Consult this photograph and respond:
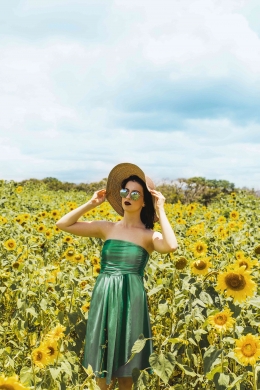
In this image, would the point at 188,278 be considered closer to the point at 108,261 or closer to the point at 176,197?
the point at 108,261

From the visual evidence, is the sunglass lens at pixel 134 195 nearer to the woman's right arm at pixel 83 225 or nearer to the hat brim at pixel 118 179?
the hat brim at pixel 118 179

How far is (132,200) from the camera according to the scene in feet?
9.02

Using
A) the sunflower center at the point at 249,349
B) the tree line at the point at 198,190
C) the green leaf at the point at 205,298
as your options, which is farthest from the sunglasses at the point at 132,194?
the tree line at the point at 198,190

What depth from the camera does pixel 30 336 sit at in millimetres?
3135

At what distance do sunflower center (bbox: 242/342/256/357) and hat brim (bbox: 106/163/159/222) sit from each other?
116 cm

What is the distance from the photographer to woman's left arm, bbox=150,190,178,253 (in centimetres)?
254

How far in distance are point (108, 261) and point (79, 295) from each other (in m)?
0.80

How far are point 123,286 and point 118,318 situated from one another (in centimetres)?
17

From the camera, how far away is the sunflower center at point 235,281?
230cm

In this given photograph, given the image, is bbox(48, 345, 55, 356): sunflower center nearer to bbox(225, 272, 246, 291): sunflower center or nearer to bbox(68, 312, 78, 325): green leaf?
bbox(68, 312, 78, 325): green leaf

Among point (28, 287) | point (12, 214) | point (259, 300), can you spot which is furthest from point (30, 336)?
point (12, 214)

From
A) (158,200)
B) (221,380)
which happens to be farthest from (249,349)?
(158,200)

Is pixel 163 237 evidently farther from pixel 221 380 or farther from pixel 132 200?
pixel 221 380

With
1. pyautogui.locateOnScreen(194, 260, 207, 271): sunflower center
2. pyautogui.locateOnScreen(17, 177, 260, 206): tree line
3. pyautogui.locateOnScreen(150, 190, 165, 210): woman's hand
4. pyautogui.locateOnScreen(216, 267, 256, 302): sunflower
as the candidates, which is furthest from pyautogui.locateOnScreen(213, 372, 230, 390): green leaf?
pyautogui.locateOnScreen(17, 177, 260, 206): tree line
